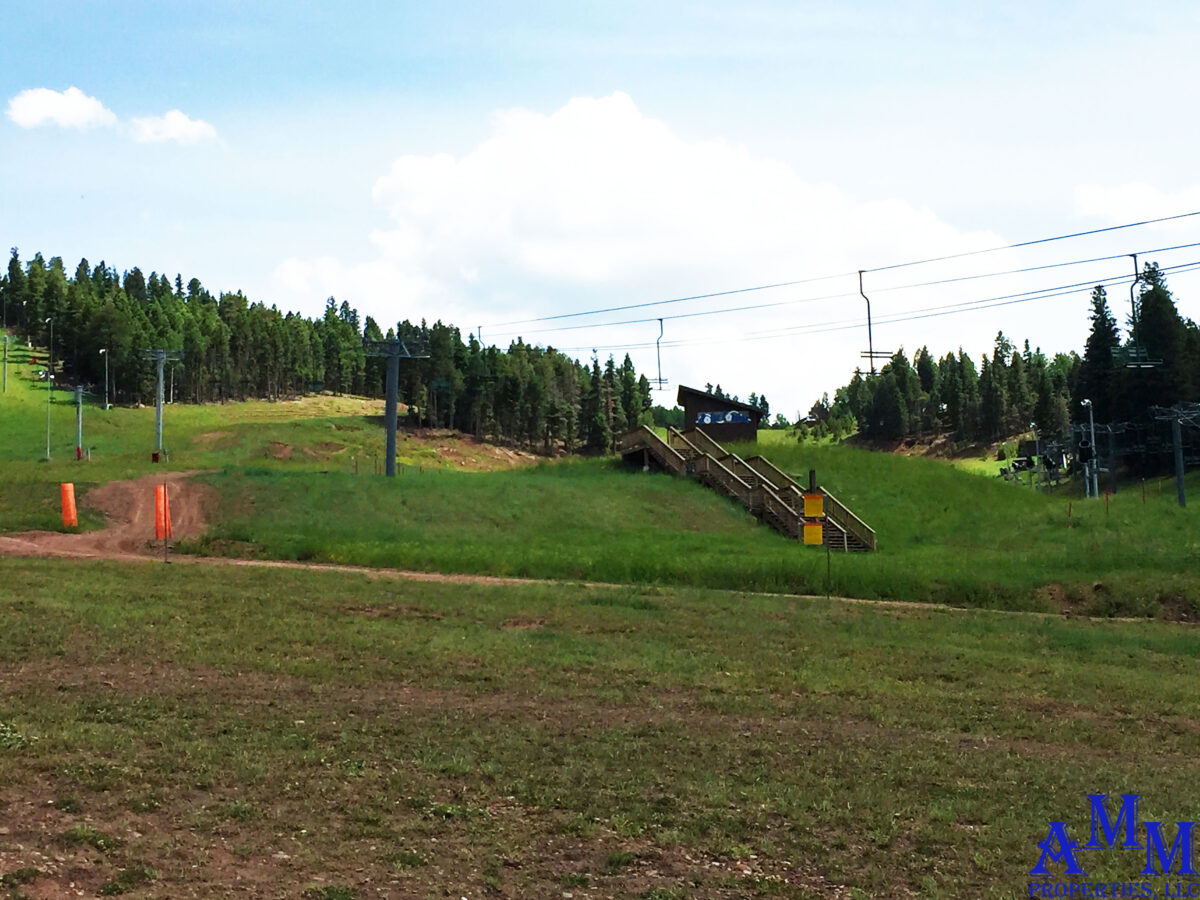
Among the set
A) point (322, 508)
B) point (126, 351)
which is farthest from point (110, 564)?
point (126, 351)

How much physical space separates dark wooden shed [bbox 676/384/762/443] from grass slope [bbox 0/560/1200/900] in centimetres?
4883

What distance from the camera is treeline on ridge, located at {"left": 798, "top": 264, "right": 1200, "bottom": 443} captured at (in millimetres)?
101312

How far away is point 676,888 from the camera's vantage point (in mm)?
10109

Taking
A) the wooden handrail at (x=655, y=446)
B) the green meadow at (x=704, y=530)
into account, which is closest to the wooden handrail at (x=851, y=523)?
the green meadow at (x=704, y=530)

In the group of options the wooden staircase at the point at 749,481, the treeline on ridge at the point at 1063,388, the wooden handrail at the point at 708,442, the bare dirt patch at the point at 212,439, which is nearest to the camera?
the wooden staircase at the point at 749,481

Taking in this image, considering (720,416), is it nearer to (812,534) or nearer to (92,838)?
(812,534)

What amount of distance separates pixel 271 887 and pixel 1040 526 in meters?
45.3

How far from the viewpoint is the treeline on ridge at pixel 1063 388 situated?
332 ft

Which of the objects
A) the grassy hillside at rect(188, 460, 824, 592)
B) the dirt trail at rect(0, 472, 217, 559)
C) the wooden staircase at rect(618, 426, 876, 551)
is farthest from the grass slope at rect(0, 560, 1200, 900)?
the wooden staircase at rect(618, 426, 876, 551)

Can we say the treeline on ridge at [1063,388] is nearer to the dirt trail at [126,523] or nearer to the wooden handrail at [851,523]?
the wooden handrail at [851,523]

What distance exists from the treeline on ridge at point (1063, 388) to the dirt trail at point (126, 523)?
3645 centimetres

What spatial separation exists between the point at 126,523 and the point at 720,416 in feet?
142

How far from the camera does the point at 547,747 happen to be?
49.2 feet

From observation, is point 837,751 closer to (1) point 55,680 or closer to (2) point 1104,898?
(2) point 1104,898
